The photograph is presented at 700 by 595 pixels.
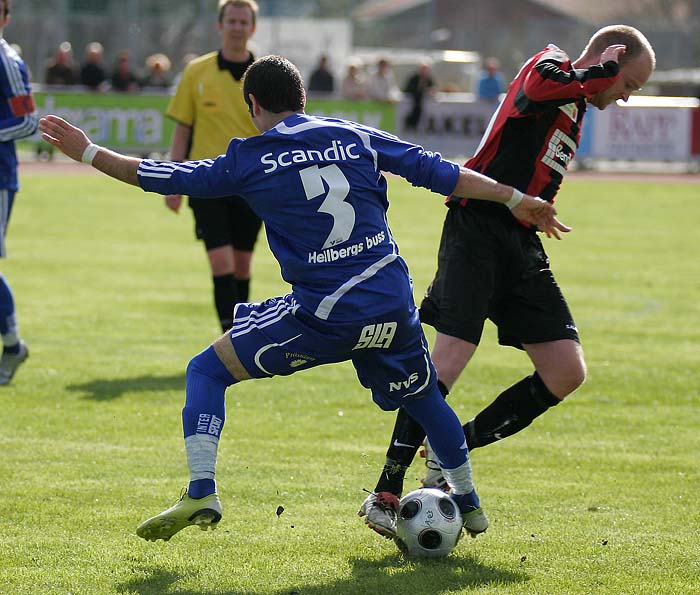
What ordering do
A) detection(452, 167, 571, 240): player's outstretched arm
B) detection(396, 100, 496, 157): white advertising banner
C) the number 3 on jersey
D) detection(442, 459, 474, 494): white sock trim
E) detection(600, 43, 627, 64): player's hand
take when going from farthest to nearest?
1. detection(396, 100, 496, 157): white advertising banner
2. detection(600, 43, 627, 64): player's hand
3. detection(442, 459, 474, 494): white sock trim
4. detection(452, 167, 571, 240): player's outstretched arm
5. the number 3 on jersey

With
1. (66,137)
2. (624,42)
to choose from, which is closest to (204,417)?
(66,137)

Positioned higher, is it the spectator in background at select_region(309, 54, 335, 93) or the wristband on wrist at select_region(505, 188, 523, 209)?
the wristband on wrist at select_region(505, 188, 523, 209)

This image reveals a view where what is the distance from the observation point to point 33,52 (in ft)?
102

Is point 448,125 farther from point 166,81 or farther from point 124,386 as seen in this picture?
point 124,386

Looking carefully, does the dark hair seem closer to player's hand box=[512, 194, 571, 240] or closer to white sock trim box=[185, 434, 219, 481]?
player's hand box=[512, 194, 571, 240]

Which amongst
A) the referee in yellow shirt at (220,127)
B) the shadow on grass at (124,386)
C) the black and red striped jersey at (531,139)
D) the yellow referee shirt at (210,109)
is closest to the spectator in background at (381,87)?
the referee in yellow shirt at (220,127)

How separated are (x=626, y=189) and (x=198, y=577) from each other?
829 inches

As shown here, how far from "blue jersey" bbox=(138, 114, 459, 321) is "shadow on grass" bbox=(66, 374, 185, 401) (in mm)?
3369

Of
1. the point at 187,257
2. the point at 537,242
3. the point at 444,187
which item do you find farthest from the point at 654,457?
the point at 187,257

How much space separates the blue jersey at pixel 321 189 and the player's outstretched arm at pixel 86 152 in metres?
0.07

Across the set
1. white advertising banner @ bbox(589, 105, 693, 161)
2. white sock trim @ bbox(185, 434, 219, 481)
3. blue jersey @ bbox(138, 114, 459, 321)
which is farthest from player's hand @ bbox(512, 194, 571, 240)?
white advertising banner @ bbox(589, 105, 693, 161)

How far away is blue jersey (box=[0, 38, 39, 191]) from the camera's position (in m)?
7.88

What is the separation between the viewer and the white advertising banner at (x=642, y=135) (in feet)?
91.0

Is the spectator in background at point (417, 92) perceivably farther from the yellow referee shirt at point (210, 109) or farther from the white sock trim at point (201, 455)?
the white sock trim at point (201, 455)
